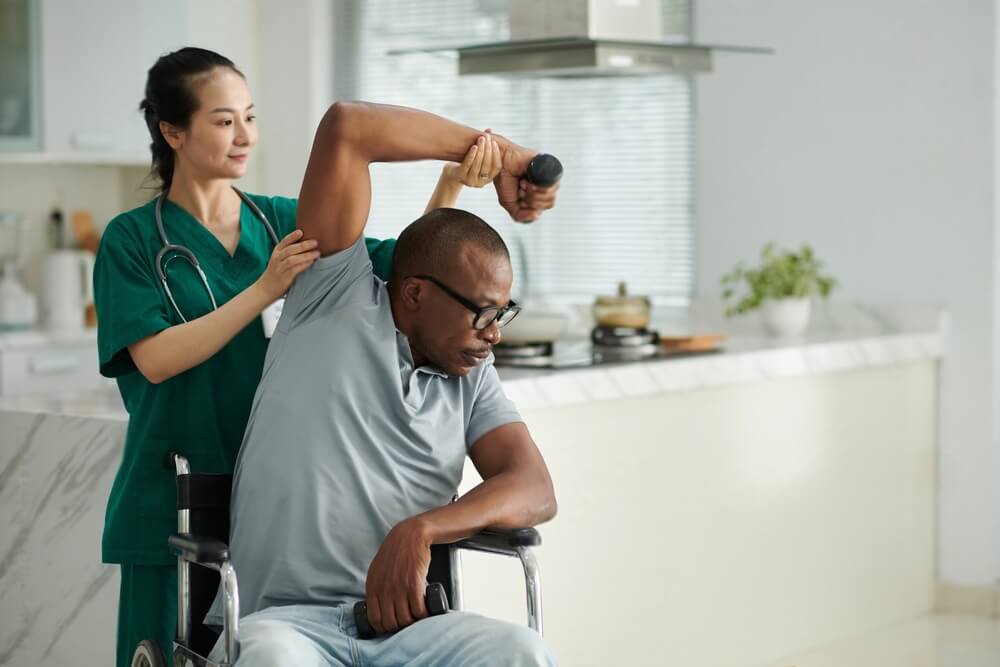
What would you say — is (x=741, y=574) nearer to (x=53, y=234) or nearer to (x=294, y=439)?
(x=294, y=439)

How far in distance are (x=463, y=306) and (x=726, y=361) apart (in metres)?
1.58

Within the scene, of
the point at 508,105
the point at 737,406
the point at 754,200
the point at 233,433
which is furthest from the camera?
the point at 508,105

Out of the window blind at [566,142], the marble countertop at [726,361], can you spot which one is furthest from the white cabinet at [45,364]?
the window blind at [566,142]

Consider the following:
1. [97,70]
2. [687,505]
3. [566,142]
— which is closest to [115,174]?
[97,70]

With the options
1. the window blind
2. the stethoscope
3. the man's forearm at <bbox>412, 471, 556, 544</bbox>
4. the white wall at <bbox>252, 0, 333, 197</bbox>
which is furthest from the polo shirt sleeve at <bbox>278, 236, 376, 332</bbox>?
the white wall at <bbox>252, 0, 333, 197</bbox>

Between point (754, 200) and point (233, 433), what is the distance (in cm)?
257

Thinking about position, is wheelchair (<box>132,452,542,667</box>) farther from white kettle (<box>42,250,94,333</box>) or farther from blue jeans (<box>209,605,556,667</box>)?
white kettle (<box>42,250,94,333</box>)

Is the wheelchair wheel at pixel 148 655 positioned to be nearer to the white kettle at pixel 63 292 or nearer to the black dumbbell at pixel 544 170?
the black dumbbell at pixel 544 170

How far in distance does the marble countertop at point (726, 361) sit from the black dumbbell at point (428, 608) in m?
0.86

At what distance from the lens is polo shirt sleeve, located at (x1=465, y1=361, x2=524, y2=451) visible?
209cm

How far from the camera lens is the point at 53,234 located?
16.7ft

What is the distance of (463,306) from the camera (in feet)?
6.47

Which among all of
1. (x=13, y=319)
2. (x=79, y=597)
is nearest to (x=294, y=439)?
(x=79, y=597)

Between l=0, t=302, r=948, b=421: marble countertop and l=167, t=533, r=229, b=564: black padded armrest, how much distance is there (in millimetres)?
744
